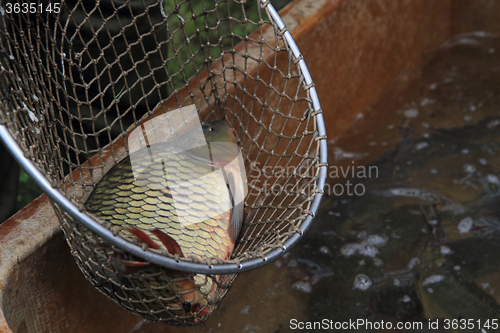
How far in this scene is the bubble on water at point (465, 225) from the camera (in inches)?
69.1

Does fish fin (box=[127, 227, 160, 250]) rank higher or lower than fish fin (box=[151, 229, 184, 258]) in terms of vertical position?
higher

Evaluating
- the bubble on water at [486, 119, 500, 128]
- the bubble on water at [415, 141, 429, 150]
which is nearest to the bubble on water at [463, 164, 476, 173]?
the bubble on water at [415, 141, 429, 150]

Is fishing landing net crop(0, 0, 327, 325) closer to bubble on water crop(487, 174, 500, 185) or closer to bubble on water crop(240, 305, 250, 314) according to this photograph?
bubble on water crop(240, 305, 250, 314)

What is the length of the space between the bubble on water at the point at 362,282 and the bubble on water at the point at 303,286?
153 mm

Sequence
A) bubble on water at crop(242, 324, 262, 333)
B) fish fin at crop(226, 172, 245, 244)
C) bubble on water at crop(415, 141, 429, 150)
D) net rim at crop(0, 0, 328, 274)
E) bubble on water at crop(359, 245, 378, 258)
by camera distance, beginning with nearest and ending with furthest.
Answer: net rim at crop(0, 0, 328, 274) < fish fin at crop(226, 172, 245, 244) < bubble on water at crop(242, 324, 262, 333) < bubble on water at crop(359, 245, 378, 258) < bubble on water at crop(415, 141, 429, 150)

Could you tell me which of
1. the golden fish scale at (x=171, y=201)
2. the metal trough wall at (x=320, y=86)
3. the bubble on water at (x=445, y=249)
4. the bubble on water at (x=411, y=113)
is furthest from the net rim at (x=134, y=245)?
the bubble on water at (x=411, y=113)

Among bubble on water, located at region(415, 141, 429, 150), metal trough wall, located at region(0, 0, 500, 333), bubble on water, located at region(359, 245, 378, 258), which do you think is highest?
metal trough wall, located at region(0, 0, 500, 333)

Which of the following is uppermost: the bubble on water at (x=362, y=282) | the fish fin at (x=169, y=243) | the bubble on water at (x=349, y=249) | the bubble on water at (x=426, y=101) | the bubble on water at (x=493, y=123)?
the fish fin at (x=169, y=243)

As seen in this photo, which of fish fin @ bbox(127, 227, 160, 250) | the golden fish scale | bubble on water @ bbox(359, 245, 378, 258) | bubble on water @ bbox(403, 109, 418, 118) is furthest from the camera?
bubble on water @ bbox(403, 109, 418, 118)

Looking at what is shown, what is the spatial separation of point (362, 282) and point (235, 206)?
0.61m

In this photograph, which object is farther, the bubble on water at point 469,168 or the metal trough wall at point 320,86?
the bubble on water at point 469,168

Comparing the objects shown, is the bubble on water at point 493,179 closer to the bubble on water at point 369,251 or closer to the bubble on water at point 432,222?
the bubble on water at point 432,222

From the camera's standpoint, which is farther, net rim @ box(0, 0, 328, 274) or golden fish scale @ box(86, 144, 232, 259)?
Result: golden fish scale @ box(86, 144, 232, 259)

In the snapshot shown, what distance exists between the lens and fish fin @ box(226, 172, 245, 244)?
4.09 feet
